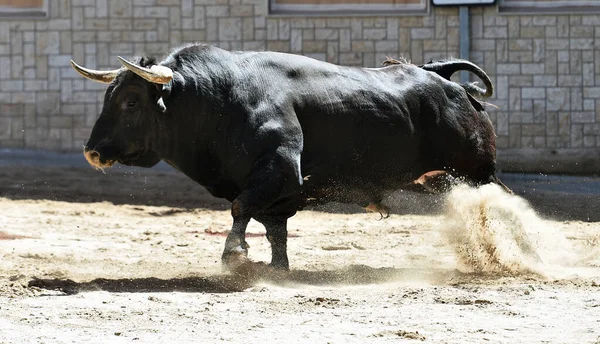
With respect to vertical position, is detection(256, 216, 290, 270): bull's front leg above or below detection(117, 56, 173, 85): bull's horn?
below

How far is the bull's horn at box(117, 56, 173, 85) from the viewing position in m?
7.81

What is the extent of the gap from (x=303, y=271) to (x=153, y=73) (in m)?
1.98

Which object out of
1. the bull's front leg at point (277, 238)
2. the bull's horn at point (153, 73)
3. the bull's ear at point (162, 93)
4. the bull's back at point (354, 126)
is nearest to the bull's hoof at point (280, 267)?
the bull's front leg at point (277, 238)

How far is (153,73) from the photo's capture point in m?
7.86

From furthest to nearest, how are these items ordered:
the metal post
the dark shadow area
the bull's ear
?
the metal post, the dark shadow area, the bull's ear

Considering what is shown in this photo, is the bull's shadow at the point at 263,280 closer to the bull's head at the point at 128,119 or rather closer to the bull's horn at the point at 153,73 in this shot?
the bull's head at the point at 128,119

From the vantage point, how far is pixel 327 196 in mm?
8750

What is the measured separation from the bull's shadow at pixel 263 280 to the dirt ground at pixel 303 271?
0.01 meters

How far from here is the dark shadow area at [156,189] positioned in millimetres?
12672

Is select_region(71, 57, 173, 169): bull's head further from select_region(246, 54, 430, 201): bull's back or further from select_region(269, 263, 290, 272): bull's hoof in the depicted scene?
select_region(269, 263, 290, 272): bull's hoof

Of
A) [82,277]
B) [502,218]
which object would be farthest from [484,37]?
[82,277]

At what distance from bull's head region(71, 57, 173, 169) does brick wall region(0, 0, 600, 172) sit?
6.48 metres

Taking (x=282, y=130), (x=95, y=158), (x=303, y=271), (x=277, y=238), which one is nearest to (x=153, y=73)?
(x=95, y=158)

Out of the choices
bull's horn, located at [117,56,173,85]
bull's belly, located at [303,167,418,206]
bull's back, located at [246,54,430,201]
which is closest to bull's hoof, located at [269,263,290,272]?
bull's belly, located at [303,167,418,206]
